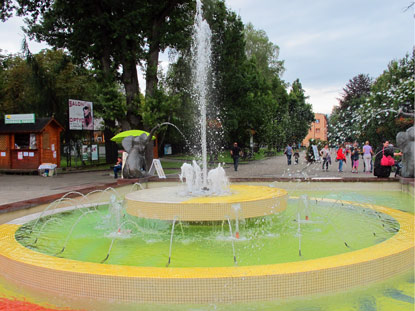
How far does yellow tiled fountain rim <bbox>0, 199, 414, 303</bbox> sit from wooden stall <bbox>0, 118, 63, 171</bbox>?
19.8 metres

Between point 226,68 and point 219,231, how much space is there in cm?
2198

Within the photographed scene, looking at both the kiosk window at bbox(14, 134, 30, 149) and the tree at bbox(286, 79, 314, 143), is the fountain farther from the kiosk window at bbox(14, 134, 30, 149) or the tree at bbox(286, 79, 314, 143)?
the tree at bbox(286, 79, 314, 143)

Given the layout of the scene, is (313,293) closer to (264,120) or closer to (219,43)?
(219,43)

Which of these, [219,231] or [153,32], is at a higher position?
[153,32]

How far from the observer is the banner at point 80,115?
2371 cm

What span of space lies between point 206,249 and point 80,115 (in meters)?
20.6

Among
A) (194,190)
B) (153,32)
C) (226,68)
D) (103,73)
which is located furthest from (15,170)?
(194,190)

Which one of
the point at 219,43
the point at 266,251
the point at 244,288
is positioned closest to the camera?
the point at 244,288

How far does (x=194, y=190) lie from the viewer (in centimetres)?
820

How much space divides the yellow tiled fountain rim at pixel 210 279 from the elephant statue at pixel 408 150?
7873 millimetres

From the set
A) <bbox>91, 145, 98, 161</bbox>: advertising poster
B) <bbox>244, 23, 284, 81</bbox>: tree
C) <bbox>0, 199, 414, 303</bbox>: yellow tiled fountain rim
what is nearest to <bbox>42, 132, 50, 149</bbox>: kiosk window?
<bbox>91, 145, 98, 161</bbox>: advertising poster

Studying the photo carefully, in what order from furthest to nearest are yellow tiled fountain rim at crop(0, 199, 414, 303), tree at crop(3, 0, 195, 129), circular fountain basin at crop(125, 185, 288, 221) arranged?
tree at crop(3, 0, 195, 129), circular fountain basin at crop(125, 185, 288, 221), yellow tiled fountain rim at crop(0, 199, 414, 303)

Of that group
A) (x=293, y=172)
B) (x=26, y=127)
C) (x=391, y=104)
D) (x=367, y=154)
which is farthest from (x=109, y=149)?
(x=391, y=104)

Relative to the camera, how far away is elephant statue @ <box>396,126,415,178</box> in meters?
11.5
